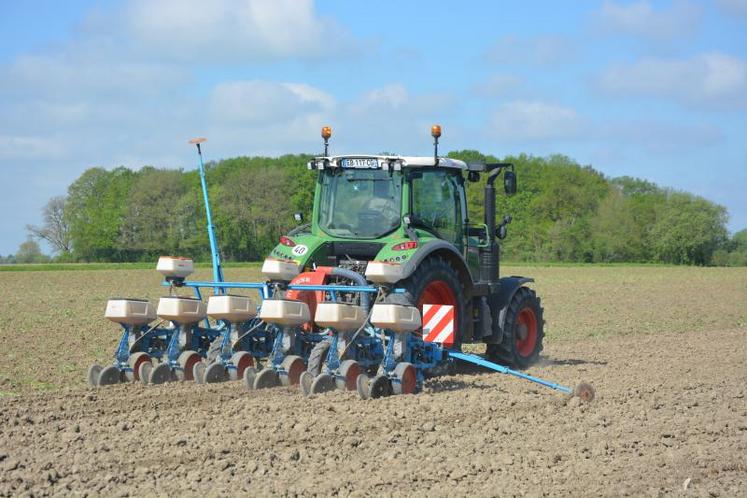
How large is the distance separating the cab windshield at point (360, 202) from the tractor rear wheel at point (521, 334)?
1.86m

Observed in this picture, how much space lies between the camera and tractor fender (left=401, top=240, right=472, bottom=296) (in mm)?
9344

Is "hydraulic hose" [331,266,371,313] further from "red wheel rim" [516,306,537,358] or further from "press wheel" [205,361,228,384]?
"red wheel rim" [516,306,537,358]

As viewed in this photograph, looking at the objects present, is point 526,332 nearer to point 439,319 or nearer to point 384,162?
point 439,319

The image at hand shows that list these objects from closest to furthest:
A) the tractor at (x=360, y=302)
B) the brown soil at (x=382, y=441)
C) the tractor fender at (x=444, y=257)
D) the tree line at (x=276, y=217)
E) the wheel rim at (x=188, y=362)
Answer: the brown soil at (x=382, y=441)
the tractor at (x=360, y=302)
the tractor fender at (x=444, y=257)
the wheel rim at (x=188, y=362)
the tree line at (x=276, y=217)

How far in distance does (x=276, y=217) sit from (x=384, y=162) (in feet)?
118

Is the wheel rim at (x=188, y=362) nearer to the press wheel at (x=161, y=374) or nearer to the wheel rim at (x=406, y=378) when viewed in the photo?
the press wheel at (x=161, y=374)

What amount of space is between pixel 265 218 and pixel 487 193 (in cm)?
3609

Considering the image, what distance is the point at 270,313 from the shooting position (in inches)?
360

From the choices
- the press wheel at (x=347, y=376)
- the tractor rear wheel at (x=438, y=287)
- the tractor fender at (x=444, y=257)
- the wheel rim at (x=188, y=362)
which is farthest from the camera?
the wheel rim at (x=188, y=362)

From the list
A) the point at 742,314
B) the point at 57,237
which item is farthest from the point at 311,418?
the point at 57,237

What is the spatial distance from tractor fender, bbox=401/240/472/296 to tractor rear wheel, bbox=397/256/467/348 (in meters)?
0.05

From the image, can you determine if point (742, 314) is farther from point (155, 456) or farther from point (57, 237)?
point (57, 237)

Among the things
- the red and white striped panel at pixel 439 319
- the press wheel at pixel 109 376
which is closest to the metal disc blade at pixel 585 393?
A: the red and white striped panel at pixel 439 319

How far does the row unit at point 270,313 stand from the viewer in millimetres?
8773
